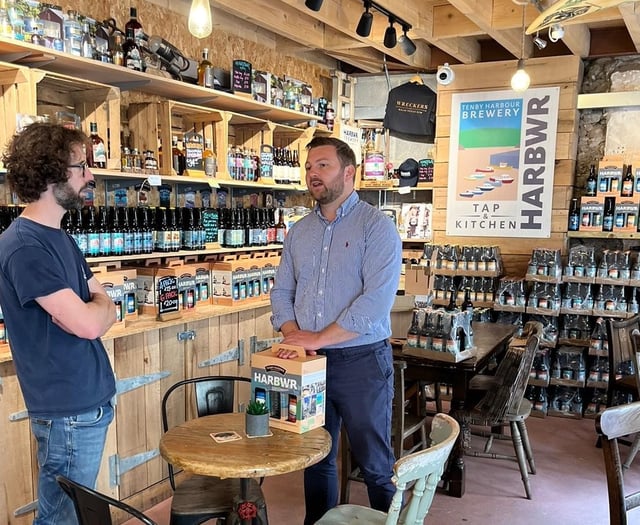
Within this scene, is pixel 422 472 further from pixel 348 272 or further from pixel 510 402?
pixel 510 402

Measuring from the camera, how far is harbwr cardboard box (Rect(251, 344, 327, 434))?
196 cm

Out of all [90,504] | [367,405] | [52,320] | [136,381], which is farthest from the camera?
[136,381]

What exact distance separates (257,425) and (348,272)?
73 cm

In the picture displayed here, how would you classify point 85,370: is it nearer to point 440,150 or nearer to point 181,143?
point 181,143

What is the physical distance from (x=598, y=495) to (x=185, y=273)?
2695 millimetres

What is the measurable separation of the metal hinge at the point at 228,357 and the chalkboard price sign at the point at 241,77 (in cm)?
163

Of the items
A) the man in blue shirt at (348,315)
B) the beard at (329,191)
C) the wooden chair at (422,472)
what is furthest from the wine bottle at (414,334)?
the wooden chair at (422,472)

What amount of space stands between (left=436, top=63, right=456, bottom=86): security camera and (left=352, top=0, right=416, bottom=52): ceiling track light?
0.69 meters

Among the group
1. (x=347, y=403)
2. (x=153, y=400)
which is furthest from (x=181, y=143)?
(x=347, y=403)

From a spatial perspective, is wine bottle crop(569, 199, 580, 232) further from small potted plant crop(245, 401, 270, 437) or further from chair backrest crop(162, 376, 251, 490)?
small potted plant crop(245, 401, 270, 437)

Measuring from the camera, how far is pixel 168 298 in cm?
329

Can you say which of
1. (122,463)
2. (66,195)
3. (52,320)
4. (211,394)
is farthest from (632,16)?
(122,463)

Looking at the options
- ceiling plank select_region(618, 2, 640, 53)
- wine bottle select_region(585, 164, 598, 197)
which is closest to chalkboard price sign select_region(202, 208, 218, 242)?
ceiling plank select_region(618, 2, 640, 53)

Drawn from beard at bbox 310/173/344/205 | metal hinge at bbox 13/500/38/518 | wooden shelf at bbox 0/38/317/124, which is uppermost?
wooden shelf at bbox 0/38/317/124
